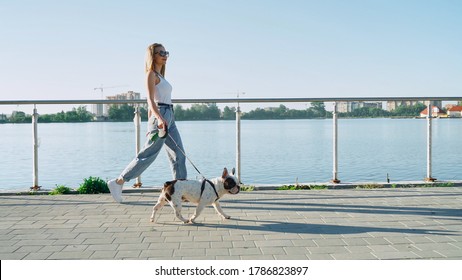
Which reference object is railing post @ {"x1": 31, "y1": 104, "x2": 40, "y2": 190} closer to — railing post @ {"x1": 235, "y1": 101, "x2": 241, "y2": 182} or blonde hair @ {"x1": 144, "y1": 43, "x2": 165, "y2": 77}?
blonde hair @ {"x1": 144, "y1": 43, "x2": 165, "y2": 77}

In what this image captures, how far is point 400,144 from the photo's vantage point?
56.9 feet

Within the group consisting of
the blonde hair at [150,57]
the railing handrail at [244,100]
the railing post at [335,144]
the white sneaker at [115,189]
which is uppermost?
the blonde hair at [150,57]

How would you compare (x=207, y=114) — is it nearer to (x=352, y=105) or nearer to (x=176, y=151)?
(x=176, y=151)

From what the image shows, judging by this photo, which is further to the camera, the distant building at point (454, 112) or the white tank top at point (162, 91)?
the distant building at point (454, 112)

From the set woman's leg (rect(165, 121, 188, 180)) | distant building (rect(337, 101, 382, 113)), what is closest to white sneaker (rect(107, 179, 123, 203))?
woman's leg (rect(165, 121, 188, 180))

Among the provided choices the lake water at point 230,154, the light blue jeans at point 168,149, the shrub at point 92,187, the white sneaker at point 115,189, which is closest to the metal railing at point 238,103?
the lake water at point 230,154

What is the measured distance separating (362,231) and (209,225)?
4.53 ft

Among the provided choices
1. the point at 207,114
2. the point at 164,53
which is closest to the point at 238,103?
the point at 207,114

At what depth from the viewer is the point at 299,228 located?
431 centimetres

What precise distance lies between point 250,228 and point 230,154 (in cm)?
799

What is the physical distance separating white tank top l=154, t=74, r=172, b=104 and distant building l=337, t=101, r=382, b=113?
2859 mm

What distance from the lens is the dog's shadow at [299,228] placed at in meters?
4.14

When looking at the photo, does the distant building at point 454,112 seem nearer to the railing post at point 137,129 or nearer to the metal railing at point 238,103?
the metal railing at point 238,103

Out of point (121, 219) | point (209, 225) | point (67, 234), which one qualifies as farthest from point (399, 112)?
point (67, 234)
